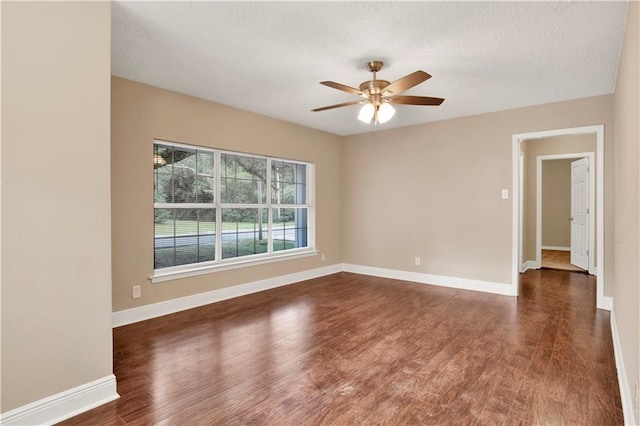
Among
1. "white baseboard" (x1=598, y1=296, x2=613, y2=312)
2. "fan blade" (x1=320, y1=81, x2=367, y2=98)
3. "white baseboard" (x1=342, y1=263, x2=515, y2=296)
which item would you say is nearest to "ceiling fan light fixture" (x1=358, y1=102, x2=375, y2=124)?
"fan blade" (x1=320, y1=81, x2=367, y2=98)

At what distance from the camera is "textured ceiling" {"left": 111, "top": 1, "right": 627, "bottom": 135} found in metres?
2.20

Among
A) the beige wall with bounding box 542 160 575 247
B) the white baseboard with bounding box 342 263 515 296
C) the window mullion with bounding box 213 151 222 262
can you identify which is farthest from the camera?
the beige wall with bounding box 542 160 575 247

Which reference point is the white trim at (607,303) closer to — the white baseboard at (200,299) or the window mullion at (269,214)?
the white baseboard at (200,299)

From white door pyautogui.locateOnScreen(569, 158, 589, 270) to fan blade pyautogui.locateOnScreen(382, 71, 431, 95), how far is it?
5127 millimetres

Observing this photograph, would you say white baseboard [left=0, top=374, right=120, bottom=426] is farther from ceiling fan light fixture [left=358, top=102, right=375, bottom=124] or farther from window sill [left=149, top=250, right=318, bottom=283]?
ceiling fan light fixture [left=358, top=102, right=375, bottom=124]

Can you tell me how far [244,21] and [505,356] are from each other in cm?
328

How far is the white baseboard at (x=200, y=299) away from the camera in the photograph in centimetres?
338

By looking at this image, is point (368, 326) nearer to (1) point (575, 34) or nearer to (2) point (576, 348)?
(2) point (576, 348)

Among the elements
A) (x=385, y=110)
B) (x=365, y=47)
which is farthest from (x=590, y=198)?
(x=365, y=47)

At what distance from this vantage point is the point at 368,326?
332 centimetres

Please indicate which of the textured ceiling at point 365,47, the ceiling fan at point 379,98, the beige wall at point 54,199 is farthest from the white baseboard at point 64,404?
the ceiling fan at point 379,98

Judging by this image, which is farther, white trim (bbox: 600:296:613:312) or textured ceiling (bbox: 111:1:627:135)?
white trim (bbox: 600:296:613:312)

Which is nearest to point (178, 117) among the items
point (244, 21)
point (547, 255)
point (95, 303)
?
point (244, 21)

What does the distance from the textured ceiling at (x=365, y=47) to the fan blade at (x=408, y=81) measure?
0.28 metres
